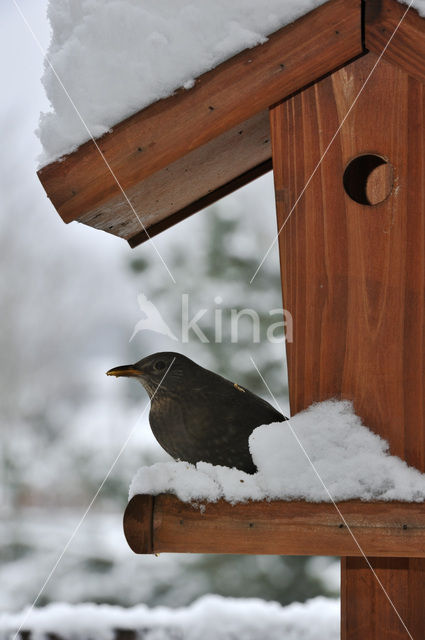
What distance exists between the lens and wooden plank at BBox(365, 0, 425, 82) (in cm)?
169

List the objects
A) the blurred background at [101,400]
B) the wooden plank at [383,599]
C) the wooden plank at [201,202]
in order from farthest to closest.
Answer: the blurred background at [101,400], the wooden plank at [201,202], the wooden plank at [383,599]

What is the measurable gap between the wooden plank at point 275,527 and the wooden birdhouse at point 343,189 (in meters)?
0.23

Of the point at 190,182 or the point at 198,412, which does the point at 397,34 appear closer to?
the point at 190,182

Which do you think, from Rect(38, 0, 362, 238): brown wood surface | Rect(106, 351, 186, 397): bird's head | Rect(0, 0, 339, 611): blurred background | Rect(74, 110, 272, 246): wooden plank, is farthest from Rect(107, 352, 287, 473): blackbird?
Rect(0, 0, 339, 611): blurred background

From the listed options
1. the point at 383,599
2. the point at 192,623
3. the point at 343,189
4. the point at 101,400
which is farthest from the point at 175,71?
the point at 101,400

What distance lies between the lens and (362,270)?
1739mm

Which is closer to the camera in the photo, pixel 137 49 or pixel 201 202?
pixel 137 49

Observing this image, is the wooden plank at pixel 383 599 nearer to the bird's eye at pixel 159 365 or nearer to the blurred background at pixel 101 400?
the bird's eye at pixel 159 365

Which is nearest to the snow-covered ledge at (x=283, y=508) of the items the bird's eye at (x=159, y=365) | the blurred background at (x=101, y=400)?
the bird's eye at (x=159, y=365)

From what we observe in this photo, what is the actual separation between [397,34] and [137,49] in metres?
0.60

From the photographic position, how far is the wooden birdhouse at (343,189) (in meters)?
1.69

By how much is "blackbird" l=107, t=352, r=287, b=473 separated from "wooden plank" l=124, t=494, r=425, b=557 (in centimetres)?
48

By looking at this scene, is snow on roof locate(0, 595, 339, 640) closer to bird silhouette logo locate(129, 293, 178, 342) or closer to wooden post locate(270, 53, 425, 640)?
wooden post locate(270, 53, 425, 640)

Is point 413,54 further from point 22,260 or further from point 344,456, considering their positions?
point 22,260
